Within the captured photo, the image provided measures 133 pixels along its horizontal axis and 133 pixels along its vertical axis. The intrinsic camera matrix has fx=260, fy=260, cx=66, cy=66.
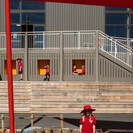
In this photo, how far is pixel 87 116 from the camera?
7.41 m

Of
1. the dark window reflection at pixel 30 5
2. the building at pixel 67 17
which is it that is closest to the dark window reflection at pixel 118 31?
the building at pixel 67 17

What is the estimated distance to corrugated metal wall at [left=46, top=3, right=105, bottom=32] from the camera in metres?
25.1

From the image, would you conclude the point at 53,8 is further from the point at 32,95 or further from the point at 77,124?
the point at 77,124

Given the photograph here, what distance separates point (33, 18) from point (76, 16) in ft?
14.7

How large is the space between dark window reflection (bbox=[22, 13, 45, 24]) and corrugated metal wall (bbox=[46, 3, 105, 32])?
119cm

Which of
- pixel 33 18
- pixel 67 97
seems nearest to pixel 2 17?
pixel 33 18

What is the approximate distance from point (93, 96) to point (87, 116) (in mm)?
9821

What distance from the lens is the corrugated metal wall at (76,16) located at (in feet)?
82.5

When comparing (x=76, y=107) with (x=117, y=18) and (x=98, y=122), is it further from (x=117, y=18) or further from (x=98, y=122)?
(x=117, y=18)

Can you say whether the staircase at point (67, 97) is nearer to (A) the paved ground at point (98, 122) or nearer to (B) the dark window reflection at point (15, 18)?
(A) the paved ground at point (98, 122)

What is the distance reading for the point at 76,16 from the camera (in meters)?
25.2

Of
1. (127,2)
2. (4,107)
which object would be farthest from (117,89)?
(127,2)

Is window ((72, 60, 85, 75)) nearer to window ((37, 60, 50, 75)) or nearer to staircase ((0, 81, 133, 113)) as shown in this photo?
window ((37, 60, 50, 75))

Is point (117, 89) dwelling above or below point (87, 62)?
below
